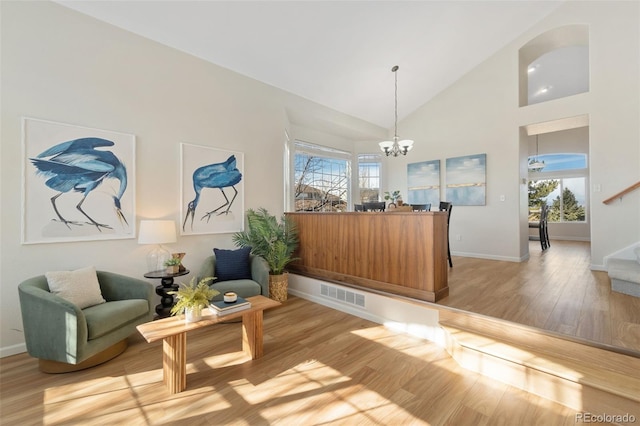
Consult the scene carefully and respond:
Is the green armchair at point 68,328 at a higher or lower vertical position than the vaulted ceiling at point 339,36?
lower

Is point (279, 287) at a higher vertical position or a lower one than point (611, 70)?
lower

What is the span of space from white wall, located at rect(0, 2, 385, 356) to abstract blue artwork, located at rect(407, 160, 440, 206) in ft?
11.7

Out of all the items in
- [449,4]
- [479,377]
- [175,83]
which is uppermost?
[449,4]

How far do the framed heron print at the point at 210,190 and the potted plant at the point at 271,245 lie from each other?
0.25 metres

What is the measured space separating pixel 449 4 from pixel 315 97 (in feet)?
8.17

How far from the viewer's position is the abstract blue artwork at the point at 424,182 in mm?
6117

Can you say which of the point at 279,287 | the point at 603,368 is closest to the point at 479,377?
the point at 603,368

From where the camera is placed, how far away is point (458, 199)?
229 inches

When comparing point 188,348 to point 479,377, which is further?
point 188,348

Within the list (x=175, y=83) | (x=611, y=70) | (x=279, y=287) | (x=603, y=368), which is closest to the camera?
(x=603, y=368)

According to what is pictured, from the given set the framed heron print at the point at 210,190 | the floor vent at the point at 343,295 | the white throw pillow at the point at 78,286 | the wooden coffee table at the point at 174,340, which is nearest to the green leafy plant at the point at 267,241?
the framed heron print at the point at 210,190

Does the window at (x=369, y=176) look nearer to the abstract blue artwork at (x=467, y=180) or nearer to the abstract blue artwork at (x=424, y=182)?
the abstract blue artwork at (x=424, y=182)

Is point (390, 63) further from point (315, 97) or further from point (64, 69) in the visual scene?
point (64, 69)

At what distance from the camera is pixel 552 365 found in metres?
1.91
